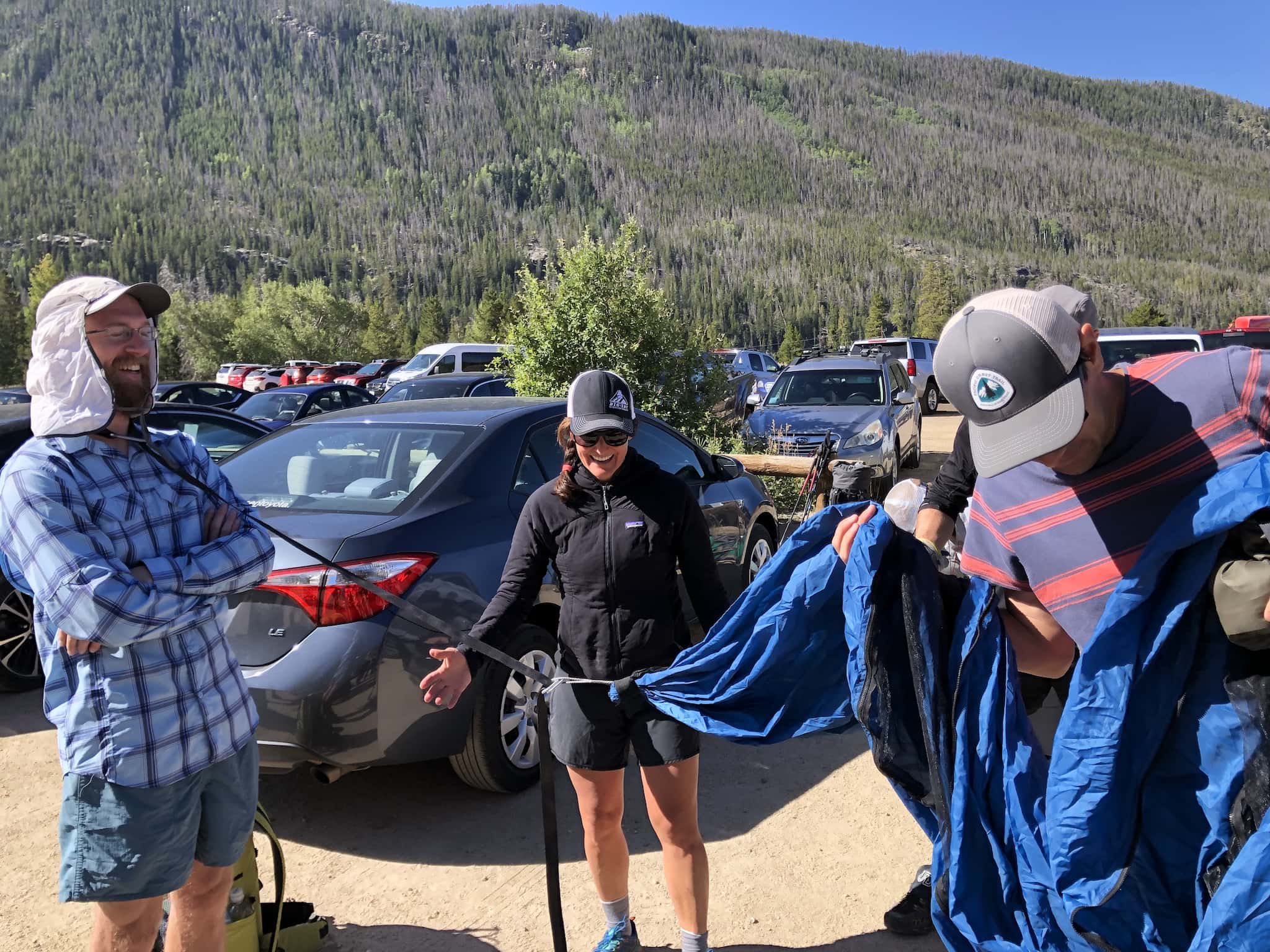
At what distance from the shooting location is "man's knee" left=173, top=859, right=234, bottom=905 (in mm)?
2393

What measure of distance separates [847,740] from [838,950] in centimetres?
192

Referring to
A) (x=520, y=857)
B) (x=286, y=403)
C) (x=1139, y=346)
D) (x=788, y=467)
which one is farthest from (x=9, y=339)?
(x=520, y=857)

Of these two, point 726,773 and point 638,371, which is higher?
point 638,371

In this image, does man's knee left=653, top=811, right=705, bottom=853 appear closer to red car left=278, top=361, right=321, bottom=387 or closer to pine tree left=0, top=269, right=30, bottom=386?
red car left=278, top=361, right=321, bottom=387

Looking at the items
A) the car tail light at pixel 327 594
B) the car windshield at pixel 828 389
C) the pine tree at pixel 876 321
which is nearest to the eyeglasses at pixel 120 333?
the car tail light at pixel 327 594

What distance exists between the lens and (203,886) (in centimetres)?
240

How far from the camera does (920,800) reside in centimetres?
202

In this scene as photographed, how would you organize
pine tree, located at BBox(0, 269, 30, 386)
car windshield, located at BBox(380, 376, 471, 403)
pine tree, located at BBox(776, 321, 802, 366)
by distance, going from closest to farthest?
car windshield, located at BBox(380, 376, 471, 403) → pine tree, located at BBox(0, 269, 30, 386) → pine tree, located at BBox(776, 321, 802, 366)

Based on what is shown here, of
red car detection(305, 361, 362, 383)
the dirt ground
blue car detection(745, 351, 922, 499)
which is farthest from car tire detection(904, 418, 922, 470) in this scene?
red car detection(305, 361, 362, 383)

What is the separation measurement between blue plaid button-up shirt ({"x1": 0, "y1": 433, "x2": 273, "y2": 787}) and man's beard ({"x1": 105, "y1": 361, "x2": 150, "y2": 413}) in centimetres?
11

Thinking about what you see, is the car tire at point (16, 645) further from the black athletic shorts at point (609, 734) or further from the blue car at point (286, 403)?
the blue car at point (286, 403)

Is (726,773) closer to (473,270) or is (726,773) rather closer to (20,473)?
(20,473)

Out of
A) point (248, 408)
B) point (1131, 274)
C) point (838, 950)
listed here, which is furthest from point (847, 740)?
point (1131, 274)

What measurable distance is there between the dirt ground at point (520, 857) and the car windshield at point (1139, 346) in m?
7.17
